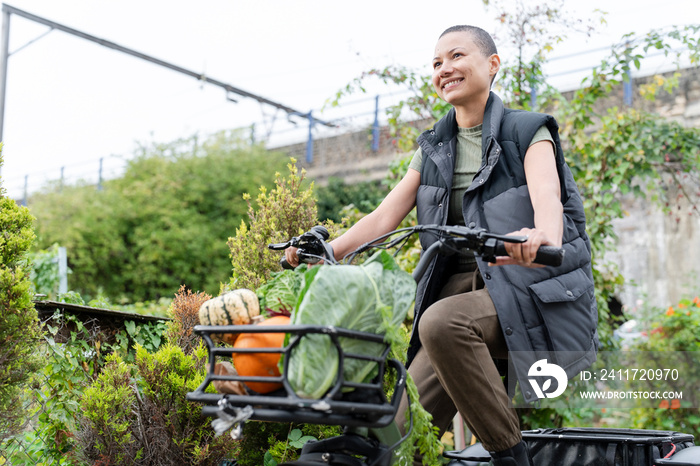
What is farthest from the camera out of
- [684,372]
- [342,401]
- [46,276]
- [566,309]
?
[46,276]

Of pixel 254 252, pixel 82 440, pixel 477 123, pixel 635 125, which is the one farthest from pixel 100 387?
pixel 635 125

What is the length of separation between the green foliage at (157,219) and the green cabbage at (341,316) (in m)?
13.4

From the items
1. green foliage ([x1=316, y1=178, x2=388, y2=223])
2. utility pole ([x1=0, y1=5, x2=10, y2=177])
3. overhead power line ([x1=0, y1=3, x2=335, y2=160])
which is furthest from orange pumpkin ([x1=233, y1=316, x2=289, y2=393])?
green foliage ([x1=316, y1=178, x2=388, y2=223])

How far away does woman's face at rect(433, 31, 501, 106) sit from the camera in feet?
8.78

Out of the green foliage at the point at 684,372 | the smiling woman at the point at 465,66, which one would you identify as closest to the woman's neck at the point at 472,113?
the smiling woman at the point at 465,66

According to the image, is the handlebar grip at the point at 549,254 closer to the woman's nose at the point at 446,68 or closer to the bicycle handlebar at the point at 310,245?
the bicycle handlebar at the point at 310,245

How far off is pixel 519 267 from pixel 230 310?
116 centimetres

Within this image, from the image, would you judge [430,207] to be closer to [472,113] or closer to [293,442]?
[472,113]

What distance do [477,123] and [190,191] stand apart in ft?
45.4

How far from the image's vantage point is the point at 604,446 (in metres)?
2.84

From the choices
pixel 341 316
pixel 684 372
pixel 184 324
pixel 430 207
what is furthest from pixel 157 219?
pixel 341 316

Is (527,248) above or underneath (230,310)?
above

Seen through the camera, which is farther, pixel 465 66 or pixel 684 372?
pixel 684 372

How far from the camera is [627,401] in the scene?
648 centimetres
